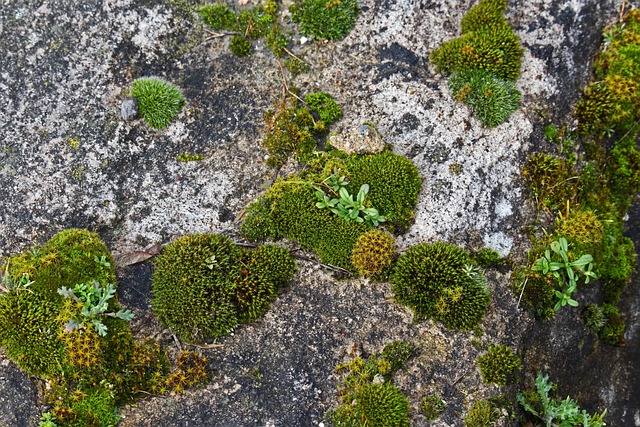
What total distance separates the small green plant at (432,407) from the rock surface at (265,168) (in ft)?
0.24

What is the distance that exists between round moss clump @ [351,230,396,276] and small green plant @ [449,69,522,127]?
1.85m

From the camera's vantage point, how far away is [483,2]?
228 inches

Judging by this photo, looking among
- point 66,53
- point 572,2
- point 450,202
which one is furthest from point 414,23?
point 66,53

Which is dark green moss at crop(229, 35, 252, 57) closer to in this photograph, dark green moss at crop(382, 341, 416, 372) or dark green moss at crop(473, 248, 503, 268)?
dark green moss at crop(473, 248, 503, 268)

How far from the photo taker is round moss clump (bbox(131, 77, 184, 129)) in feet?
18.5

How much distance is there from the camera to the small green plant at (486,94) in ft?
18.0

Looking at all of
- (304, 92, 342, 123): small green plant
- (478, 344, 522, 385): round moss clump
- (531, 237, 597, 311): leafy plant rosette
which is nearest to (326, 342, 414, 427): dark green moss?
(478, 344, 522, 385): round moss clump

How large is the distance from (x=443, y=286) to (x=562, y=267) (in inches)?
52.6

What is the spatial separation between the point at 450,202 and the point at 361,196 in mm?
1037

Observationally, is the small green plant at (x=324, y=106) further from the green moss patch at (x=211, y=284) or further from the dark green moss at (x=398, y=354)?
the dark green moss at (x=398, y=354)

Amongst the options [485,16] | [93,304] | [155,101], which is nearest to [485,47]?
[485,16]

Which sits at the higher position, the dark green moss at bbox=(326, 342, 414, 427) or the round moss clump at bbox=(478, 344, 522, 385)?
the round moss clump at bbox=(478, 344, 522, 385)

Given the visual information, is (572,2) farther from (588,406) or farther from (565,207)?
(588,406)

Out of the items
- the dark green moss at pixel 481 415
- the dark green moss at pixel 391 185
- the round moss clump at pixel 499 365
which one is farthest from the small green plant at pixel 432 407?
the dark green moss at pixel 391 185
